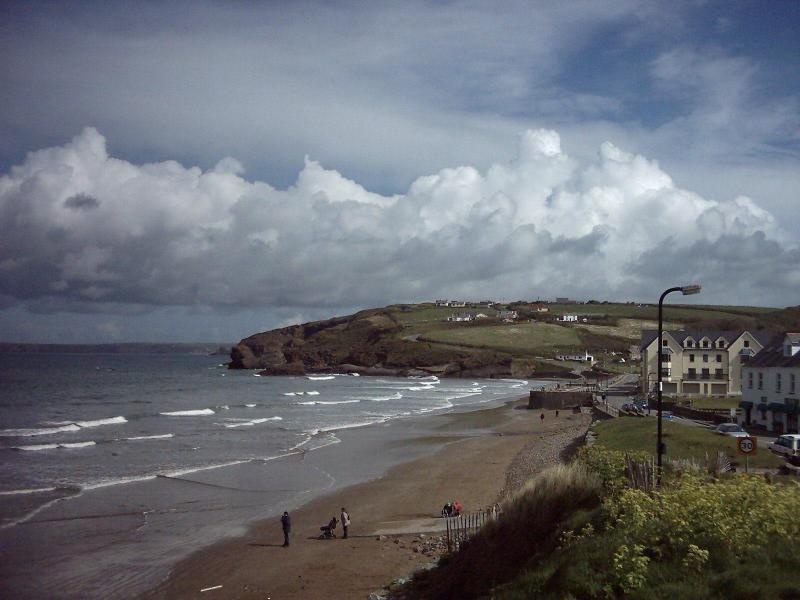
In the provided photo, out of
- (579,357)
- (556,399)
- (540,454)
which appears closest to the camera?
(540,454)

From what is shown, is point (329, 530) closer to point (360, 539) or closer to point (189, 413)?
point (360, 539)

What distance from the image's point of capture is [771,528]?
9742 mm

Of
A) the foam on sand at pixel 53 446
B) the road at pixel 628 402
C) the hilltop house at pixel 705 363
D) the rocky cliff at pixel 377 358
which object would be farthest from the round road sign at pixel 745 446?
the rocky cliff at pixel 377 358

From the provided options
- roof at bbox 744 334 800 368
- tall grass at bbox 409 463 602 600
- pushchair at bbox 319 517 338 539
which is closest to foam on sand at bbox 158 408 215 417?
pushchair at bbox 319 517 338 539

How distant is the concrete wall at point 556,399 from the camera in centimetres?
8056

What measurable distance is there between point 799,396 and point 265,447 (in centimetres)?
3019

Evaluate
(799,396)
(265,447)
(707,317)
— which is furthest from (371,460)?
(707,317)

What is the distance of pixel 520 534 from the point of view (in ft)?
45.5

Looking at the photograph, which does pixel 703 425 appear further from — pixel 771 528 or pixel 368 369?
pixel 368 369

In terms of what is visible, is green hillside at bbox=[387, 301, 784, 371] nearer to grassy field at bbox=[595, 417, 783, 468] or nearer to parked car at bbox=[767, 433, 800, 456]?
grassy field at bbox=[595, 417, 783, 468]

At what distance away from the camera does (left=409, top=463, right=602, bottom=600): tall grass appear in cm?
1293

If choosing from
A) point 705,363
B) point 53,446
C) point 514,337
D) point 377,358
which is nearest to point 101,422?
point 53,446

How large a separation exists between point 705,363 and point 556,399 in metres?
16.7

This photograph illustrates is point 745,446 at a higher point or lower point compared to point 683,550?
higher
